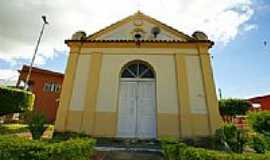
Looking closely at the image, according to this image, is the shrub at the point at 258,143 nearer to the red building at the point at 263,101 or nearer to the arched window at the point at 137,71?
the arched window at the point at 137,71

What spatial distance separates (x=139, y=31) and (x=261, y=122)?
787 centimetres

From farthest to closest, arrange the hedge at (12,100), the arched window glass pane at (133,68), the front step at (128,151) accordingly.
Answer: the arched window glass pane at (133,68), the hedge at (12,100), the front step at (128,151)

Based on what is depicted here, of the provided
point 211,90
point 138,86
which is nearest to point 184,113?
point 211,90

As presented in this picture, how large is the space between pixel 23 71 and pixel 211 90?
2158cm

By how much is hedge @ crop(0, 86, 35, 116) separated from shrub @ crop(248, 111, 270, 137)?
12.4 meters

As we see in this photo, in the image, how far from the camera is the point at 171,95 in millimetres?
9867

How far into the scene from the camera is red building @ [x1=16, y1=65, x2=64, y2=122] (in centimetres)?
2242

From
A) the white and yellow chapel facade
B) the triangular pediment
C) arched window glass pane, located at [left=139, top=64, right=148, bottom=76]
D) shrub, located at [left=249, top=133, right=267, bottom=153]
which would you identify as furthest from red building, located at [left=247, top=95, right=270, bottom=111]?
shrub, located at [left=249, top=133, right=267, bottom=153]

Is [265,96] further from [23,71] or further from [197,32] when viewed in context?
[23,71]

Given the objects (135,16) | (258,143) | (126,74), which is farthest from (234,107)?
(258,143)

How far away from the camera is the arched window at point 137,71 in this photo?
10.7m

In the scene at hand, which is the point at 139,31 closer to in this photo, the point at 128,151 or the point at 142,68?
the point at 142,68

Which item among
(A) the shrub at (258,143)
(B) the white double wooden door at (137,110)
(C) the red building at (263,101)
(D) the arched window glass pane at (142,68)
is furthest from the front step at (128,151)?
(C) the red building at (263,101)

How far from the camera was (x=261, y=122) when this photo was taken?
9.95 m
